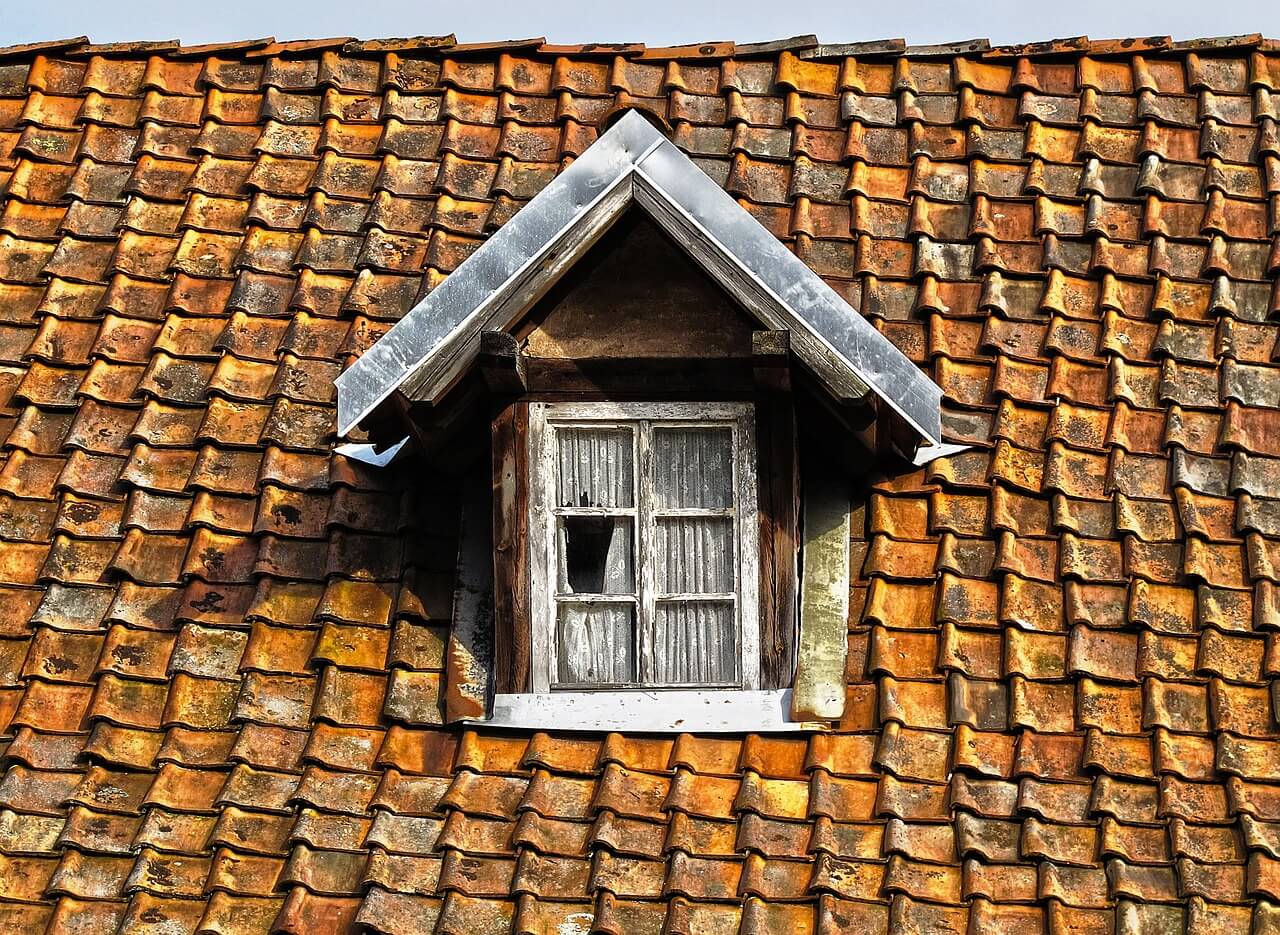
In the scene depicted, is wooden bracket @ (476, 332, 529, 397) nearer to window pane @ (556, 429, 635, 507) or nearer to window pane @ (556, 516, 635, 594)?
window pane @ (556, 429, 635, 507)

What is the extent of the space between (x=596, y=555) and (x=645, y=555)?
0.56ft

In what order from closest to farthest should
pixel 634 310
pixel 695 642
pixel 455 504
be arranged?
1. pixel 695 642
2. pixel 634 310
3. pixel 455 504

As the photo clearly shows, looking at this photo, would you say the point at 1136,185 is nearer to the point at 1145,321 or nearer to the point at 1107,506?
the point at 1145,321

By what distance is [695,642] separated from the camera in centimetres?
657

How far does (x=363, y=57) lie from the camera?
340 inches

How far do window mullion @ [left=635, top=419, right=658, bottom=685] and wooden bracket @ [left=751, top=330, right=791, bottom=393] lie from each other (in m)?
0.40

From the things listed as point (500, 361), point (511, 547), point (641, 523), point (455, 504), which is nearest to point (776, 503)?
point (641, 523)

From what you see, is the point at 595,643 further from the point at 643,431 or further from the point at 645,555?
the point at 643,431

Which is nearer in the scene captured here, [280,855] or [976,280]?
[280,855]

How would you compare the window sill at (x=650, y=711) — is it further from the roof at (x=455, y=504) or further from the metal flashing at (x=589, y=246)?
the metal flashing at (x=589, y=246)

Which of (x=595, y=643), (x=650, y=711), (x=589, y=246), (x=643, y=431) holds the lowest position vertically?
(x=650, y=711)

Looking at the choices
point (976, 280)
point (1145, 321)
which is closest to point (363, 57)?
point (976, 280)

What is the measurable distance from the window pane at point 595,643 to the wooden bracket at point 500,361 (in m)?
0.71

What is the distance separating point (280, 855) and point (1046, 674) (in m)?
2.33
